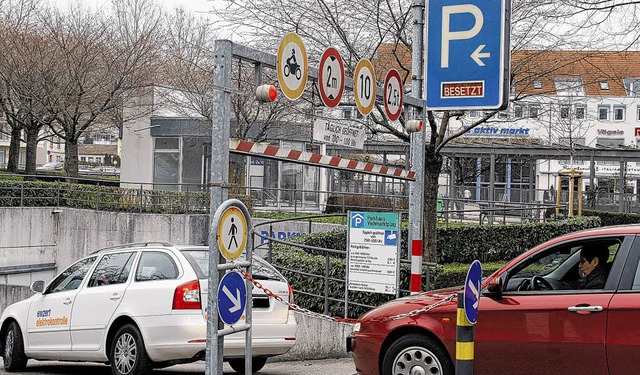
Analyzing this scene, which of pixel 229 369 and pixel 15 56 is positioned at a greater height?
pixel 15 56

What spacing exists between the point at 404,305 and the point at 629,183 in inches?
2200

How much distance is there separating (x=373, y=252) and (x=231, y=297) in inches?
166

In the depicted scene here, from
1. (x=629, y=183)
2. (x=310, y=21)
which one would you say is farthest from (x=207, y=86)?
(x=629, y=183)

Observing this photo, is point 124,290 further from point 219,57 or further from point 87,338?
point 219,57

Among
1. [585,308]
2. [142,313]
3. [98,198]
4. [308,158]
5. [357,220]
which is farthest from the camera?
[98,198]

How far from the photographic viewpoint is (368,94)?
9273 millimetres

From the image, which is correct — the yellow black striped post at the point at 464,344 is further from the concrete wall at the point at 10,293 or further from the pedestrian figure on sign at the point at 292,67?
the concrete wall at the point at 10,293

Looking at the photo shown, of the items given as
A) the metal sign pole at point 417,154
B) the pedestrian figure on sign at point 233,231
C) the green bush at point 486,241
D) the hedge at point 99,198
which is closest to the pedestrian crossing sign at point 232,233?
the pedestrian figure on sign at point 233,231

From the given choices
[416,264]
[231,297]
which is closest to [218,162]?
[231,297]

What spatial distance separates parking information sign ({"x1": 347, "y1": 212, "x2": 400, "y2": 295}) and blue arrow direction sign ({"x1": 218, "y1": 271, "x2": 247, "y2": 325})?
3.88m

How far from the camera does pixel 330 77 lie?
853cm

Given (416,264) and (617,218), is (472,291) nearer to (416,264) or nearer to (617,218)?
(416,264)

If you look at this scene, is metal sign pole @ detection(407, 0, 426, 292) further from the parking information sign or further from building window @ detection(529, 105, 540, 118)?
building window @ detection(529, 105, 540, 118)

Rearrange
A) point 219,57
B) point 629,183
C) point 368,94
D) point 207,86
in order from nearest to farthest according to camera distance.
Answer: point 219,57 → point 368,94 → point 207,86 → point 629,183
